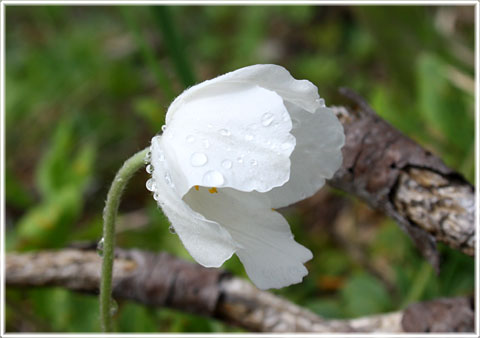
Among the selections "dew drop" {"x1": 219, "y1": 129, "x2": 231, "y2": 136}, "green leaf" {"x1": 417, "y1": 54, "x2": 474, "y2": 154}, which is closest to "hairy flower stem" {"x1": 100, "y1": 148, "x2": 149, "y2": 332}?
"dew drop" {"x1": 219, "y1": 129, "x2": 231, "y2": 136}

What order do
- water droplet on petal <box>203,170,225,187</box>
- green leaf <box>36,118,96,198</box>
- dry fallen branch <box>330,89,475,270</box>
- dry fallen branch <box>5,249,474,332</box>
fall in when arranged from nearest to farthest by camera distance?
water droplet on petal <box>203,170,225,187</box>
dry fallen branch <box>330,89,475,270</box>
dry fallen branch <box>5,249,474,332</box>
green leaf <box>36,118,96,198</box>

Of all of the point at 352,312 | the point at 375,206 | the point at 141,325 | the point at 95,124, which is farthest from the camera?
the point at 95,124

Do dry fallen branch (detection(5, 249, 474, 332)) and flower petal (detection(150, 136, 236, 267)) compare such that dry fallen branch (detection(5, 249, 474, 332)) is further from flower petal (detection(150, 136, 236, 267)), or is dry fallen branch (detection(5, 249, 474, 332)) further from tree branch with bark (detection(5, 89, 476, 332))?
flower petal (detection(150, 136, 236, 267))

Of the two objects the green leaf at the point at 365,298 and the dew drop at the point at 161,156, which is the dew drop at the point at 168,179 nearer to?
the dew drop at the point at 161,156

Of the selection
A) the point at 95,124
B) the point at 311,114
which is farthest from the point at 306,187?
the point at 95,124

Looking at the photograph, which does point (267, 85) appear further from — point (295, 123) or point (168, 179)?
point (168, 179)

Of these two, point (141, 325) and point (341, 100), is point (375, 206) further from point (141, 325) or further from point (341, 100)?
point (341, 100)

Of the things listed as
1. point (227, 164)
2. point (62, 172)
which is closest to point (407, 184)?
point (227, 164)

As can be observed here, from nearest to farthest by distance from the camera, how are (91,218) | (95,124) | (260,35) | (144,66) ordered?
(91,218) → (95,124) → (260,35) → (144,66)
